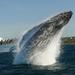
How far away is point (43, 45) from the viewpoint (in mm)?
35469

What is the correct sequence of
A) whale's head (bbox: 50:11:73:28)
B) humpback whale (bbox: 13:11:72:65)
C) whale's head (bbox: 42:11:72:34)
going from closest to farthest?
whale's head (bbox: 50:11:73:28)
whale's head (bbox: 42:11:72:34)
humpback whale (bbox: 13:11:72:65)

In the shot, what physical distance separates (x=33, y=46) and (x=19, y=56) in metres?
2.45

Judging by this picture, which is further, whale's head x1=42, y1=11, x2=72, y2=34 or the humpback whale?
the humpback whale

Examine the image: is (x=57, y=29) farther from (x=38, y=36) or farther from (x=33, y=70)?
(x=33, y=70)

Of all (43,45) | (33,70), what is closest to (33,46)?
(43,45)

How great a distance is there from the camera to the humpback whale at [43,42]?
34.7 metres

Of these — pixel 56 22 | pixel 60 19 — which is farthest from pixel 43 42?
pixel 60 19

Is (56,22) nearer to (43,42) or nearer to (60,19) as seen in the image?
(60,19)

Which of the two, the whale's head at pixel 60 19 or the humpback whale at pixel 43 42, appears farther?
the humpback whale at pixel 43 42

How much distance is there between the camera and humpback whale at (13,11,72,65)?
114 feet

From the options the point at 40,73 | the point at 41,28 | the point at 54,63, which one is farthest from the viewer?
the point at 54,63

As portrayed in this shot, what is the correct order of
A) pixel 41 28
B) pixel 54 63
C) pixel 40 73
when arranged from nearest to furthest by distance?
pixel 40 73, pixel 41 28, pixel 54 63

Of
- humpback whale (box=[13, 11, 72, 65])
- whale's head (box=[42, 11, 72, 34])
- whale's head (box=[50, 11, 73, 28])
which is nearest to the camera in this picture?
whale's head (box=[50, 11, 73, 28])

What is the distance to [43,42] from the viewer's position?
35.2 meters
